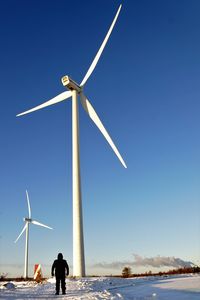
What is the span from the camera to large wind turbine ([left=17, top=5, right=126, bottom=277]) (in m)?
31.0

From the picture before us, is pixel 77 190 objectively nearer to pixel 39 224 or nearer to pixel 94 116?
pixel 94 116

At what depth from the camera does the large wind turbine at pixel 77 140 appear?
102ft

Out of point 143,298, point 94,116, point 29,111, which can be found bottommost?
point 143,298

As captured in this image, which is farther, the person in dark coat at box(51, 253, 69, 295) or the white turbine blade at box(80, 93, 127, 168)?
→ the white turbine blade at box(80, 93, 127, 168)

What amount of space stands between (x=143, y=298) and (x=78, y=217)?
18.0 metres

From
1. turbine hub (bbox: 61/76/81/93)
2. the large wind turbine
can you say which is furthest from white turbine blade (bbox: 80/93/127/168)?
turbine hub (bbox: 61/76/81/93)

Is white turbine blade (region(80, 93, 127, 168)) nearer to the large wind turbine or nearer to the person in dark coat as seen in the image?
the large wind turbine

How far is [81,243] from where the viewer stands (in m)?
31.3

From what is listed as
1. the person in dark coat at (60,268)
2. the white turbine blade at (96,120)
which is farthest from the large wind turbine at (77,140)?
the person in dark coat at (60,268)

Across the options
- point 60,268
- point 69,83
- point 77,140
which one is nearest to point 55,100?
point 69,83

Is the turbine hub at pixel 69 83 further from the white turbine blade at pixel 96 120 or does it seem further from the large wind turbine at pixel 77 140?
the white turbine blade at pixel 96 120

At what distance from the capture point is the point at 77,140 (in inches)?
1389

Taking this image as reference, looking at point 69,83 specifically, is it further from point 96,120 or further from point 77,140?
point 77,140

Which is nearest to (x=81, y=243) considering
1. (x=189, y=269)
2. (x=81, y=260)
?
(x=81, y=260)
